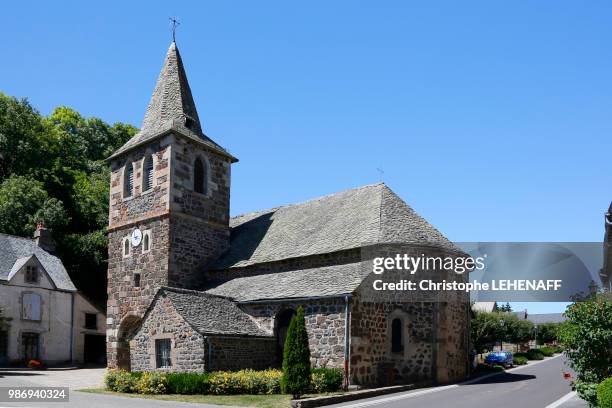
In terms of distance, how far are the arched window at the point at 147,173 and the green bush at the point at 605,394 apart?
2424 centimetres

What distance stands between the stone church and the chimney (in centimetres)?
1286

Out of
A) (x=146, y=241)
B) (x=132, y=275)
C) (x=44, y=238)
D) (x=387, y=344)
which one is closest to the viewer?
(x=387, y=344)

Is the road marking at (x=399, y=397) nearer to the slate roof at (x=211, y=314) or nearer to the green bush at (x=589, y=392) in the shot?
the green bush at (x=589, y=392)

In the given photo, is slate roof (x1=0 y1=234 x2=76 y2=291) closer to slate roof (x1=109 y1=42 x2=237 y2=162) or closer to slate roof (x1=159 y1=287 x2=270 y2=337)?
slate roof (x1=109 y1=42 x2=237 y2=162)

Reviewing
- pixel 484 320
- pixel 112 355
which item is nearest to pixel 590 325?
pixel 112 355

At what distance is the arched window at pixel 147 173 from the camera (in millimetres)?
32688

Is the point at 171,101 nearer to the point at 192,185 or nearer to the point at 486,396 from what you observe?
the point at 192,185

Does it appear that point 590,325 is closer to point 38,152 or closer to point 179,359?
point 179,359

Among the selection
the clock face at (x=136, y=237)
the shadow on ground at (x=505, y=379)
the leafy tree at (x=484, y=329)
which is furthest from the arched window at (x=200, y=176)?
the leafy tree at (x=484, y=329)

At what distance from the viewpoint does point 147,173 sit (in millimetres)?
32938

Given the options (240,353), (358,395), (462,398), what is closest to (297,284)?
(240,353)

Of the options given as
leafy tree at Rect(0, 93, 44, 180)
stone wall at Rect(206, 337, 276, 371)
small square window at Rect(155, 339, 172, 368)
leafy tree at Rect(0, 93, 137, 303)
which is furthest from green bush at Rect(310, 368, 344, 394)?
leafy tree at Rect(0, 93, 44, 180)

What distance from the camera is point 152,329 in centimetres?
2483

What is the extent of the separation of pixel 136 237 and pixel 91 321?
15731 mm
